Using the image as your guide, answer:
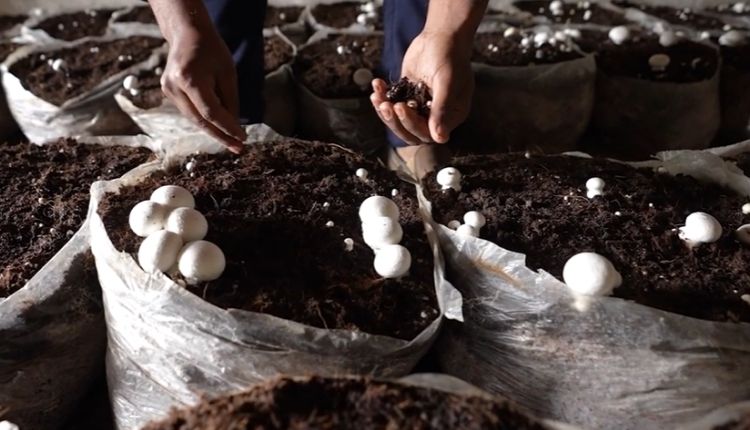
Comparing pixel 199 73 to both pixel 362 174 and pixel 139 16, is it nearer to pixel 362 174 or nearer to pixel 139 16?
pixel 362 174

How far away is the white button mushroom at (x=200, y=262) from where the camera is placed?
914mm

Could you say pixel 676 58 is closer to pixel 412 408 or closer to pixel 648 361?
pixel 648 361

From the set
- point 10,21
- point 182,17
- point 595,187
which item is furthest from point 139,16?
point 595,187

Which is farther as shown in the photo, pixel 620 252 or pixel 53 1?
pixel 53 1

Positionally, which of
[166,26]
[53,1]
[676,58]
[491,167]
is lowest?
[53,1]

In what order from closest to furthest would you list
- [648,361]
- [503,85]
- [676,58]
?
1. [648,361]
2. [503,85]
3. [676,58]

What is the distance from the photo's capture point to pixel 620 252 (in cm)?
103

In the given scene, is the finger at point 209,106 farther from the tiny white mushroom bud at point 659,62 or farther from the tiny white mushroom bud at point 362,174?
the tiny white mushroom bud at point 659,62

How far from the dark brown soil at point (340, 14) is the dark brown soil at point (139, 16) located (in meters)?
0.58

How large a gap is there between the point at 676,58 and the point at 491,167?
3.39ft

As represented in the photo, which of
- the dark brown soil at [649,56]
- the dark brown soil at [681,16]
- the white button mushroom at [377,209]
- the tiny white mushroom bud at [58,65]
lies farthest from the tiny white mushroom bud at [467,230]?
the dark brown soil at [681,16]

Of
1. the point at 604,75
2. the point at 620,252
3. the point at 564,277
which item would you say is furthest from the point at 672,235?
the point at 604,75

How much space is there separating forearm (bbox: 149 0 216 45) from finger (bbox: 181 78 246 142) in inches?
5.1

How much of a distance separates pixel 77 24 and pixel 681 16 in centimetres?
217
